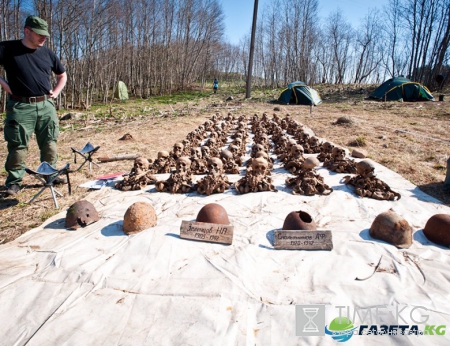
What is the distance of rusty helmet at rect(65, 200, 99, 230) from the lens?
11.7 ft

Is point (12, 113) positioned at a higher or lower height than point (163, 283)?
higher

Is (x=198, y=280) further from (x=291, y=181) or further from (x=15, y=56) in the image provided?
(x=15, y=56)

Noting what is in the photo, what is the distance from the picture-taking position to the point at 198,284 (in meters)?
2.48

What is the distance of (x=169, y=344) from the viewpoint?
1916 mm

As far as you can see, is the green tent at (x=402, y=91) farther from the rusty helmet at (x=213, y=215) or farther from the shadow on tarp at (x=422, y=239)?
the rusty helmet at (x=213, y=215)

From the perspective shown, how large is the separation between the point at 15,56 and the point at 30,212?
233cm

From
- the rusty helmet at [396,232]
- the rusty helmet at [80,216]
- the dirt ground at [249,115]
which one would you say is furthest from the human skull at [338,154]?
the rusty helmet at [80,216]

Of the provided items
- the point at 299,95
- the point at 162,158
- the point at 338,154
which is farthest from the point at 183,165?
the point at 299,95

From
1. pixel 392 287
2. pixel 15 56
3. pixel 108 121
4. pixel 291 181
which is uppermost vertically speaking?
pixel 15 56

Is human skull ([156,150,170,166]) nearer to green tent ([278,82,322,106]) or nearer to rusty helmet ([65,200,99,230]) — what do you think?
rusty helmet ([65,200,99,230])

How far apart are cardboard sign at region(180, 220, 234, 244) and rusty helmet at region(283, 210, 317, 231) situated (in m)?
0.70

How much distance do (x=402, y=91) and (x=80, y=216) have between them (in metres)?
21.0

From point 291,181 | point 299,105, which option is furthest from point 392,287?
point 299,105

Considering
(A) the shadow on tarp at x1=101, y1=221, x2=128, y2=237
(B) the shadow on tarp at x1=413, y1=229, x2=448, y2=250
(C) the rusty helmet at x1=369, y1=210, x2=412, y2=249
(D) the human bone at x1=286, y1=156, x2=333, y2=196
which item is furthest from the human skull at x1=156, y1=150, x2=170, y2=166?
(B) the shadow on tarp at x1=413, y1=229, x2=448, y2=250
